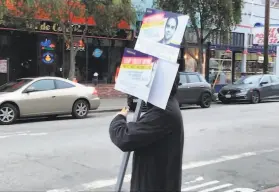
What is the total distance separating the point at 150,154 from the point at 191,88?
16028 mm

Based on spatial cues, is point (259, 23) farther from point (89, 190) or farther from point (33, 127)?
point (89, 190)

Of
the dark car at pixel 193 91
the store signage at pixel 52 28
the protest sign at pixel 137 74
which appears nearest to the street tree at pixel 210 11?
the store signage at pixel 52 28

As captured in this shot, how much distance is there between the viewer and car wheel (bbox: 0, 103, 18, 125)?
41.8ft

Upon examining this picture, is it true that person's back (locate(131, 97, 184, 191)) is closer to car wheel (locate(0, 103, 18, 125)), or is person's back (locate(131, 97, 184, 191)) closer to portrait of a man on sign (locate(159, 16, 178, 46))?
portrait of a man on sign (locate(159, 16, 178, 46))

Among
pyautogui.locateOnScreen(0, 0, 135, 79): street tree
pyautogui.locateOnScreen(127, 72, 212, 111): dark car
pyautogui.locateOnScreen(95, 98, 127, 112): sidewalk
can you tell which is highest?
pyautogui.locateOnScreen(0, 0, 135, 79): street tree

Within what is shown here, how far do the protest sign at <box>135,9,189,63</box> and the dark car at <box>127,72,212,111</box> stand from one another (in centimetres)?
1502

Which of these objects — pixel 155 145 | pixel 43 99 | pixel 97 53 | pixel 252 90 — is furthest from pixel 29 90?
pixel 252 90

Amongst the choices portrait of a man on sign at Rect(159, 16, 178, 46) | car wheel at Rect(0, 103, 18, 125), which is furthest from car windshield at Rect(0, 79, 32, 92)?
portrait of a man on sign at Rect(159, 16, 178, 46)

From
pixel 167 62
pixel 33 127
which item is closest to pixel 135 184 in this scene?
pixel 167 62

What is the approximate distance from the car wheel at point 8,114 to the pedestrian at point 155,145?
1042 cm

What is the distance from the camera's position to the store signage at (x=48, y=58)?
2064cm

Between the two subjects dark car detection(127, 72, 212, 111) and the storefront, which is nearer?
dark car detection(127, 72, 212, 111)

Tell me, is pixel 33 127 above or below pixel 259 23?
below

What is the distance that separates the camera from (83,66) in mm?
22016
